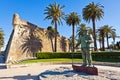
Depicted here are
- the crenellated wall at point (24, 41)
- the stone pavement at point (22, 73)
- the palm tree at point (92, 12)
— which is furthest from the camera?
the palm tree at point (92, 12)

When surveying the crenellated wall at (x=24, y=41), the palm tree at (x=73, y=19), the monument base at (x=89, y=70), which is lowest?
the monument base at (x=89, y=70)

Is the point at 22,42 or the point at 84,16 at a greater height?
the point at 84,16

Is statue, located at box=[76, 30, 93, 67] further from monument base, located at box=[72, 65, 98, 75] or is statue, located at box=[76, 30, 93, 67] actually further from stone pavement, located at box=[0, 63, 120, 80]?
stone pavement, located at box=[0, 63, 120, 80]

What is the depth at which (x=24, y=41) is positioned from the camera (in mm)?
41469

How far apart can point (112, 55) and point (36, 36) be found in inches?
709

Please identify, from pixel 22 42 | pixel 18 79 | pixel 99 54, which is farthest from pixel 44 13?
pixel 18 79

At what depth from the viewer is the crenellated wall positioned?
39094 millimetres

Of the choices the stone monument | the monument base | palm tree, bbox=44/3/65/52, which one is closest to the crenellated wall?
palm tree, bbox=44/3/65/52

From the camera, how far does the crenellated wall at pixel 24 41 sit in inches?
1539

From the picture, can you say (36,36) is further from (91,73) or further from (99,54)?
(91,73)

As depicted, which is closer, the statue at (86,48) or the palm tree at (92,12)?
the statue at (86,48)

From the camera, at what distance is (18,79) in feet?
38.5

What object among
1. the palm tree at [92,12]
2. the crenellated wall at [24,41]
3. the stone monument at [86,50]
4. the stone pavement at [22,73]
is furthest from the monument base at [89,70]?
the palm tree at [92,12]

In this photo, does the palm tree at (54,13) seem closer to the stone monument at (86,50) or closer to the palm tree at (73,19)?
the palm tree at (73,19)
